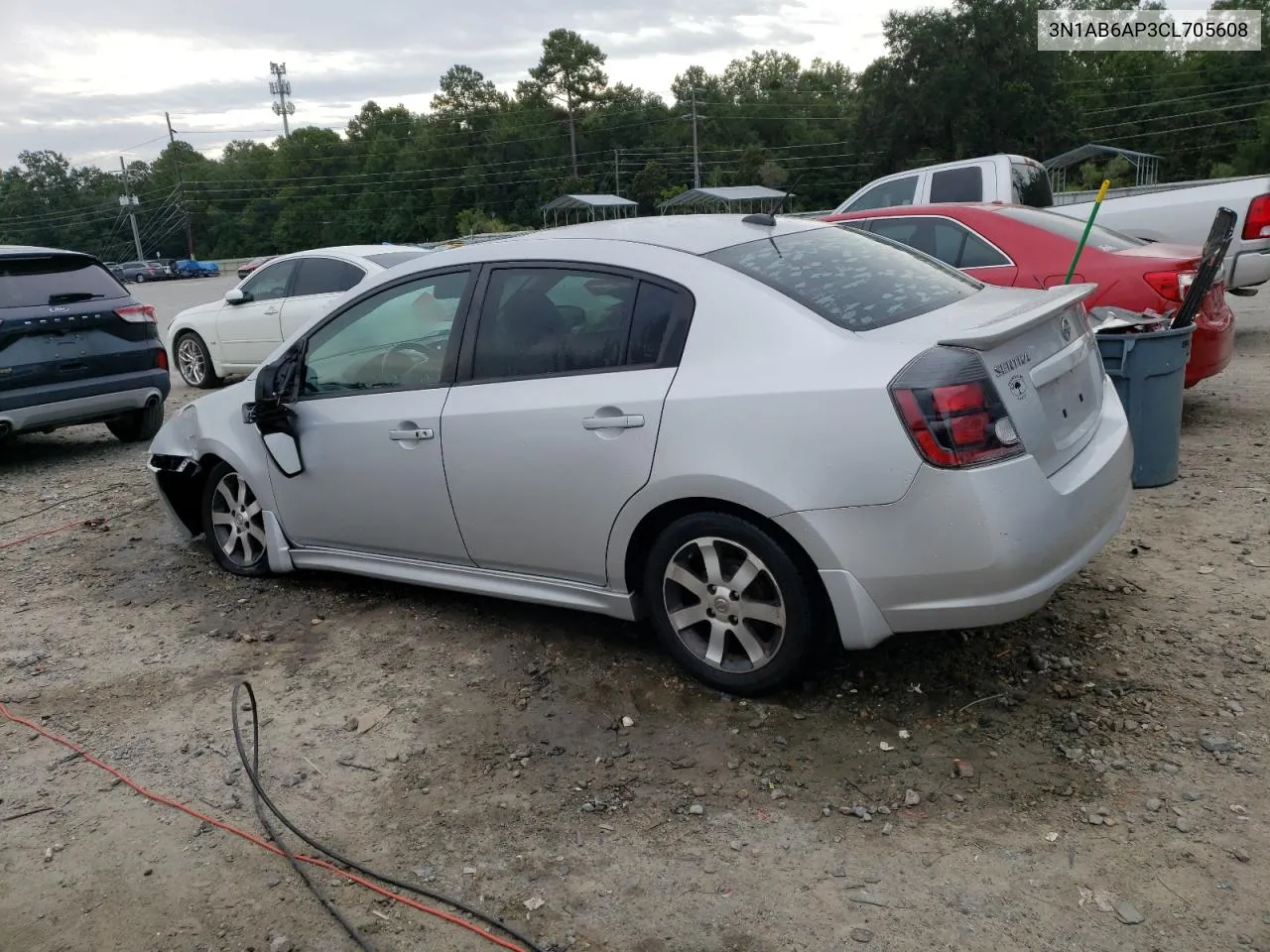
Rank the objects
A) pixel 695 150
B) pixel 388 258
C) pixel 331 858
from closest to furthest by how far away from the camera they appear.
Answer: pixel 331 858, pixel 388 258, pixel 695 150

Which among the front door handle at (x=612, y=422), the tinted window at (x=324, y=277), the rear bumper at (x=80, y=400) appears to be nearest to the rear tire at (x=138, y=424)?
the rear bumper at (x=80, y=400)

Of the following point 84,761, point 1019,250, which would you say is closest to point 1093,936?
point 84,761

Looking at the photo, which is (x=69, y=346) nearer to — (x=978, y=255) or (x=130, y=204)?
(x=978, y=255)

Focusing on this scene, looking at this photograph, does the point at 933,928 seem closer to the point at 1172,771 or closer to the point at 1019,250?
the point at 1172,771

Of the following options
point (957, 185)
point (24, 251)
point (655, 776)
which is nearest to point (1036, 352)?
point (655, 776)

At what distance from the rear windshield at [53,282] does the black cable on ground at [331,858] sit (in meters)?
5.64

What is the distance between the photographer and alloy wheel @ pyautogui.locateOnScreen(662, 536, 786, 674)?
11.3ft

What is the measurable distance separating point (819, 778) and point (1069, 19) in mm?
77452

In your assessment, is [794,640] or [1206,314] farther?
[1206,314]

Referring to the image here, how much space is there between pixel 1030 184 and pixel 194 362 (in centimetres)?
992

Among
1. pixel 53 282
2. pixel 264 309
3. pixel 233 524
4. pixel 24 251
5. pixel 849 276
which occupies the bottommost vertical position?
pixel 233 524

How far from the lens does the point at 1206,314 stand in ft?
20.3

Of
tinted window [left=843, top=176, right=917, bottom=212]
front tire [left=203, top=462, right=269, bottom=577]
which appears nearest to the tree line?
tinted window [left=843, top=176, right=917, bottom=212]

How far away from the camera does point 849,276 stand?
3.79 m
